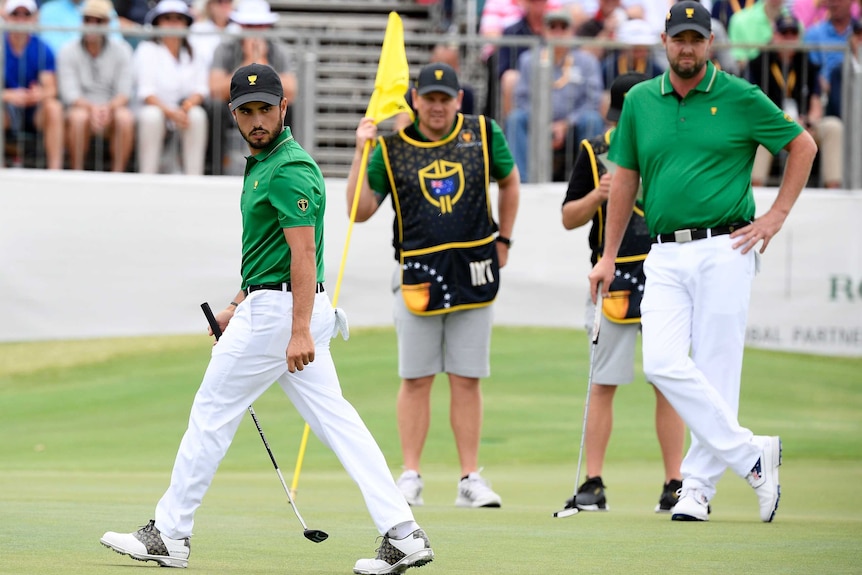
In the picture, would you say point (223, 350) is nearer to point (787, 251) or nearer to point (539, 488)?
point (539, 488)

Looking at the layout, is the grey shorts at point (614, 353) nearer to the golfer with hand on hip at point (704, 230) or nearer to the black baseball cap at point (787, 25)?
the golfer with hand on hip at point (704, 230)

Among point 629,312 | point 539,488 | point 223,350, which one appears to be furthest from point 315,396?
point 539,488

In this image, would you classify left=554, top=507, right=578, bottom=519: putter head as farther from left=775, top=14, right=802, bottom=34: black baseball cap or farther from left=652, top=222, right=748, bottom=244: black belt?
left=775, top=14, right=802, bottom=34: black baseball cap

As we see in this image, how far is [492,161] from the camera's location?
9.67 meters

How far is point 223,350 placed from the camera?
623 centimetres

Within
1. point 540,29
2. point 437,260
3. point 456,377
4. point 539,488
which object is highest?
point 540,29

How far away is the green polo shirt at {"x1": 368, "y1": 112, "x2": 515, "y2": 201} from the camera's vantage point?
9609mm

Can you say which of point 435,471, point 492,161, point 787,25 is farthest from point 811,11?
point 492,161

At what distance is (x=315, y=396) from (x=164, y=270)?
10.0 meters

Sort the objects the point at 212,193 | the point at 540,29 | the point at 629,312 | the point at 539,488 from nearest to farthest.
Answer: the point at 629,312 < the point at 539,488 < the point at 212,193 < the point at 540,29

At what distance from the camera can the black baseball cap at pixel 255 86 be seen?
242 inches

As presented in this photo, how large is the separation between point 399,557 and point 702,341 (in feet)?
8.35

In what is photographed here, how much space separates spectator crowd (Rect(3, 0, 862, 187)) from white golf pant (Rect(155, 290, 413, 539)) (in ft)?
30.4

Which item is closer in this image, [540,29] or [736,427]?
[736,427]
